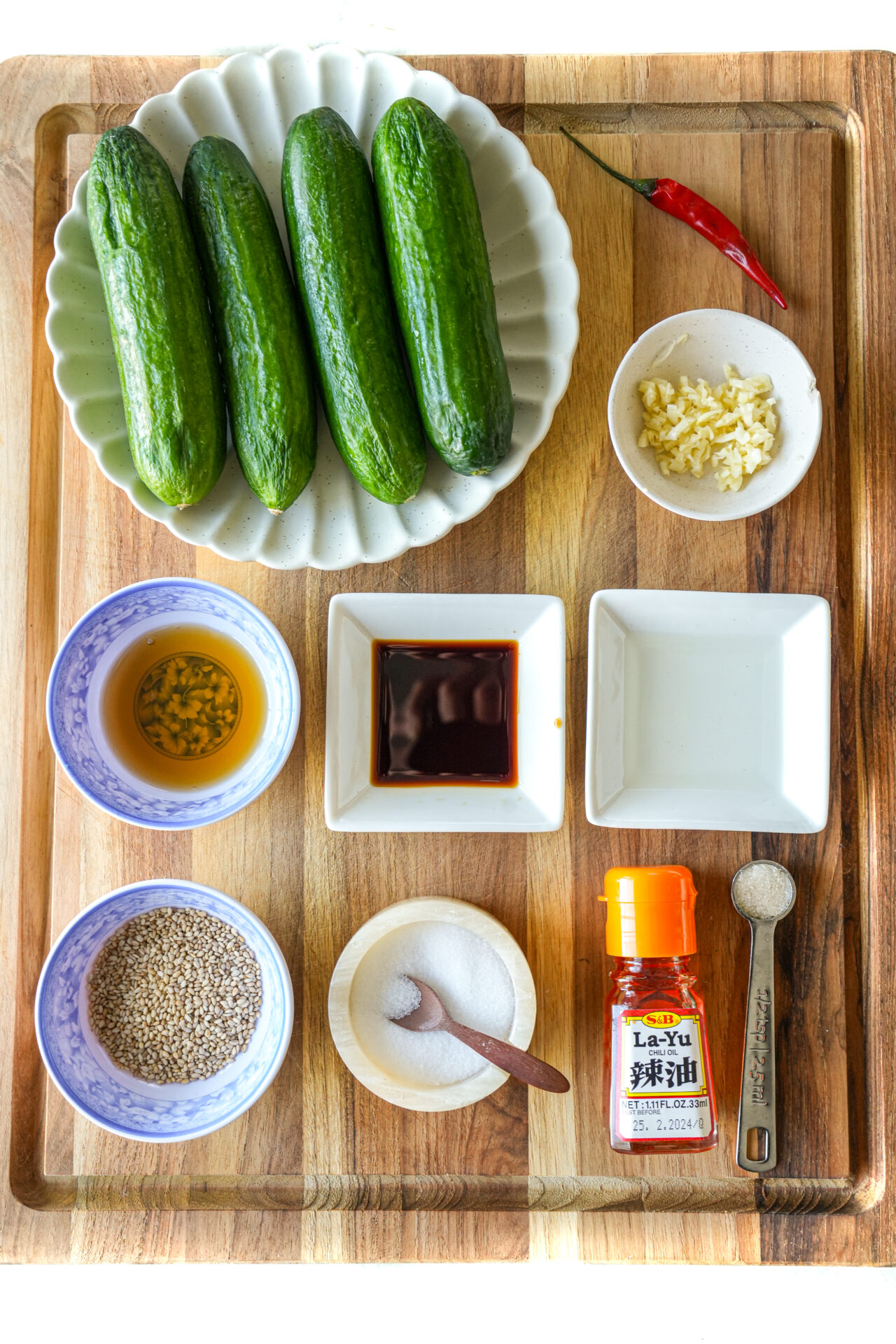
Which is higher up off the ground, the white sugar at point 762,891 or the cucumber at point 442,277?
the cucumber at point 442,277

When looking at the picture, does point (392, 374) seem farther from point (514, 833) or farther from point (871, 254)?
point (871, 254)

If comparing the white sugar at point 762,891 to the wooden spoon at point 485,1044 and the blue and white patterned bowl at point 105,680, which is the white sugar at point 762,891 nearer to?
the wooden spoon at point 485,1044

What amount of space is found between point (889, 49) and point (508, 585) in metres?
1.26

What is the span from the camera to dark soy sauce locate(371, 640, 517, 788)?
4.46 ft

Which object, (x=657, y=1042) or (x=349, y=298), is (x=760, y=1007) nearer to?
(x=657, y=1042)

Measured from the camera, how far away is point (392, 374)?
1229 millimetres

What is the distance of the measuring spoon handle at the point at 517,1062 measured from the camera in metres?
1.26

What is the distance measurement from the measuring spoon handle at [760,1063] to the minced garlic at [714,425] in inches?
26.9

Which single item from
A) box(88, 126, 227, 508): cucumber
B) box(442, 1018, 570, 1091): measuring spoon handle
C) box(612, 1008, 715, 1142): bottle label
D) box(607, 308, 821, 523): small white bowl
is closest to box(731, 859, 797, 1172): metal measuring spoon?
box(612, 1008, 715, 1142): bottle label

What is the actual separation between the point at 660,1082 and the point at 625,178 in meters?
1.29

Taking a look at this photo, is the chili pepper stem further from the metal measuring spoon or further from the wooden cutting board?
the metal measuring spoon

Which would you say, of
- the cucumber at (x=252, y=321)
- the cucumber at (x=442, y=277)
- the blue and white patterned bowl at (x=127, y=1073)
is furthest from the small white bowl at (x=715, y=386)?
the blue and white patterned bowl at (x=127, y=1073)

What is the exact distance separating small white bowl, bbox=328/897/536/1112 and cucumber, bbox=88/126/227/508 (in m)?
0.67

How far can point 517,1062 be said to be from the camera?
127 cm
